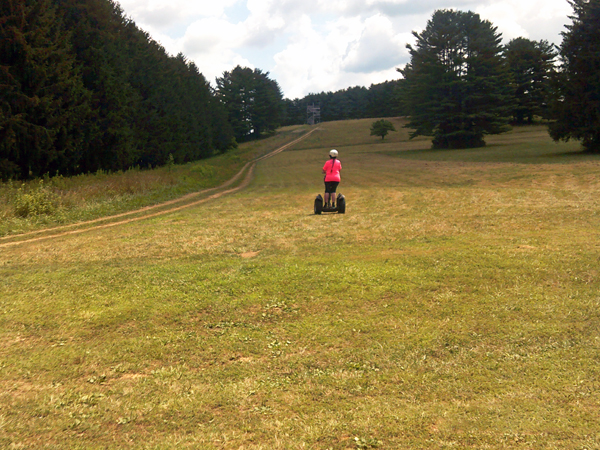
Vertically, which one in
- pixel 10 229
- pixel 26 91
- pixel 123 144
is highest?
pixel 26 91

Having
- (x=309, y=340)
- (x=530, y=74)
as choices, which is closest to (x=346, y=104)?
(x=530, y=74)

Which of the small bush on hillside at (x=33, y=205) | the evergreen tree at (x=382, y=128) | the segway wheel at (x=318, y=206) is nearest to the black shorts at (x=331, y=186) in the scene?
the segway wheel at (x=318, y=206)

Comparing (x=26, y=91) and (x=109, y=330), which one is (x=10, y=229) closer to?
(x=109, y=330)

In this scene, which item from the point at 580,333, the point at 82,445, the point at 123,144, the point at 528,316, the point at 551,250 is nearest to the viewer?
the point at 82,445

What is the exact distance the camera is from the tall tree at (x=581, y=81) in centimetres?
3044

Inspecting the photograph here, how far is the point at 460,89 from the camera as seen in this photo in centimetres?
5225

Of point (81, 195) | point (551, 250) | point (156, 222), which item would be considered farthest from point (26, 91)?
point (551, 250)

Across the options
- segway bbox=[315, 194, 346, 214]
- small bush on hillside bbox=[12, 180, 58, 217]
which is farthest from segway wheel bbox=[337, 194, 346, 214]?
small bush on hillside bbox=[12, 180, 58, 217]

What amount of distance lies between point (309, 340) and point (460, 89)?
53346mm

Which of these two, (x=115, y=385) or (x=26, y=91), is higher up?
(x=26, y=91)

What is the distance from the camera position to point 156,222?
1416 centimetres

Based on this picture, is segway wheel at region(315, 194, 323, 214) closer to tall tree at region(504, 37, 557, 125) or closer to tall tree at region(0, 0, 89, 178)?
tall tree at region(0, 0, 89, 178)

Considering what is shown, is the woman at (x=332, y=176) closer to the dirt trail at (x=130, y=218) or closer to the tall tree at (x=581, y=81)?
the dirt trail at (x=130, y=218)

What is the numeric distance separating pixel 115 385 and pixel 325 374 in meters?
2.22
